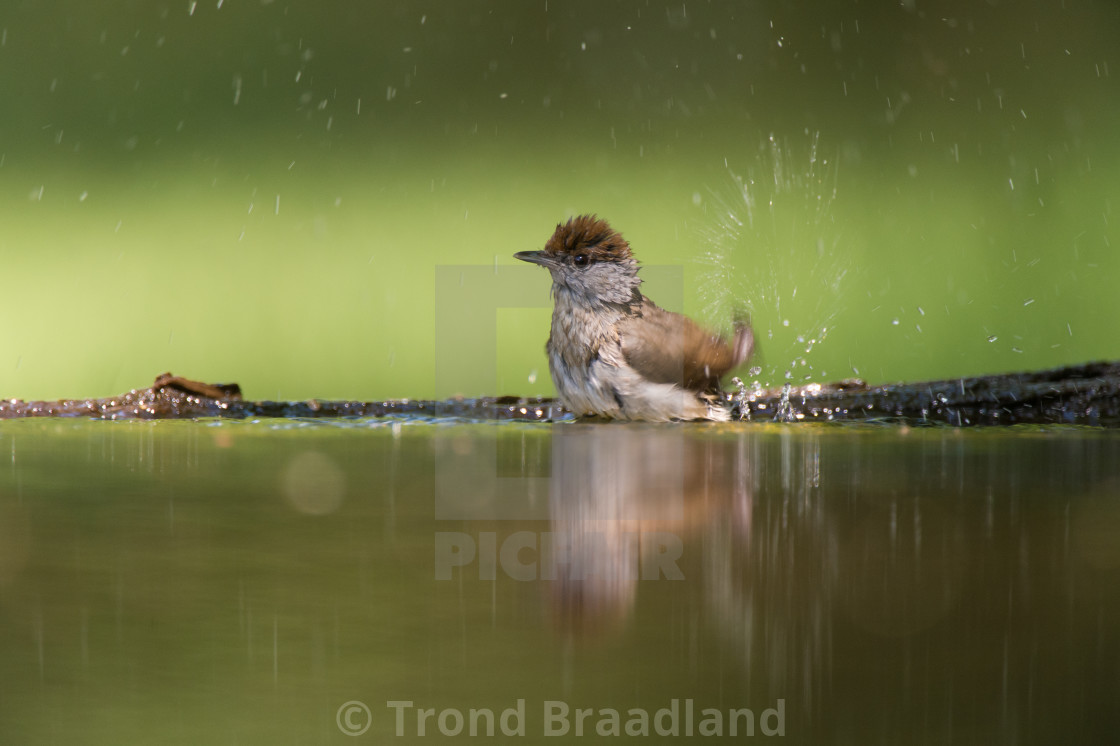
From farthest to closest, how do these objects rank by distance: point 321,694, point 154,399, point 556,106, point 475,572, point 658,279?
point 556,106 → point 658,279 → point 154,399 → point 475,572 → point 321,694

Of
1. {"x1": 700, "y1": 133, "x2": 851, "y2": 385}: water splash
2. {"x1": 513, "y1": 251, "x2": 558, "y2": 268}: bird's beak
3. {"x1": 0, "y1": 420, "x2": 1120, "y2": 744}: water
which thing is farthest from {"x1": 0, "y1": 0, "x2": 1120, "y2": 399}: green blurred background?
{"x1": 0, "y1": 420, "x2": 1120, "y2": 744}: water

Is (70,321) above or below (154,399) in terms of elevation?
above

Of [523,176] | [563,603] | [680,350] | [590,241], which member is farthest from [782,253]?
[563,603]

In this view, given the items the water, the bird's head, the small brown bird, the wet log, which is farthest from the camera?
the bird's head

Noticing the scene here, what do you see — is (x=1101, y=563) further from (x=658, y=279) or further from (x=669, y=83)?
(x=669, y=83)

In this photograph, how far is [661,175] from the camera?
145 inches

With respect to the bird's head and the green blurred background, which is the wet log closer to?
the bird's head

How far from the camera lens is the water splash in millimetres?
3676

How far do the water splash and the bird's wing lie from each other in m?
1.21

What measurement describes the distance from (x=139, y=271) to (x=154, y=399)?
1.39 m

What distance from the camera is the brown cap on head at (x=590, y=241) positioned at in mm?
2651

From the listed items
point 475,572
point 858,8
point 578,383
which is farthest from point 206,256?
point 475,572

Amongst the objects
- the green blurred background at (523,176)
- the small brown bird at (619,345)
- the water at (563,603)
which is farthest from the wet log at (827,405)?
the green blurred background at (523,176)

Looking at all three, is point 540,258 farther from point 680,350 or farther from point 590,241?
point 680,350
